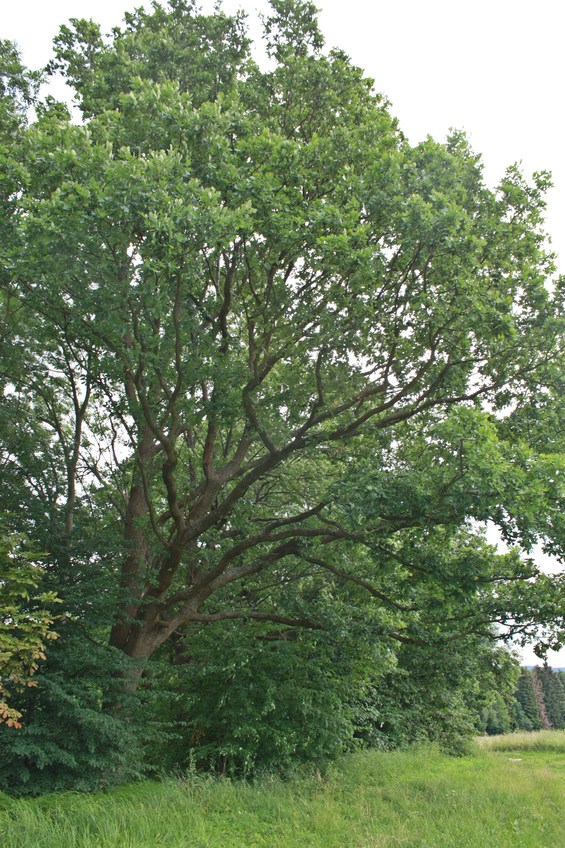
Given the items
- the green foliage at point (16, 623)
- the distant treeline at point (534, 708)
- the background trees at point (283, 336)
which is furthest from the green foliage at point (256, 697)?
the distant treeline at point (534, 708)

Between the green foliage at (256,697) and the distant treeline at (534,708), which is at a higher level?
the green foliage at (256,697)

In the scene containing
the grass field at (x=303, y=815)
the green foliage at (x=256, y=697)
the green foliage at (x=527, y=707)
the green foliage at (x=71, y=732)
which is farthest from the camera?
the green foliage at (x=527, y=707)

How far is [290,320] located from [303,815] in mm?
6854

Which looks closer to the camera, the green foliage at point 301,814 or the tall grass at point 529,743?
the green foliage at point 301,814

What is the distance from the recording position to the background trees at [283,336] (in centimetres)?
643

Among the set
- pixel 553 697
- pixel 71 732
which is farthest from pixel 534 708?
pixel 71 732

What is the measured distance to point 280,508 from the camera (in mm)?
11812

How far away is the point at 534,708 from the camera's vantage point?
4584 centimetres

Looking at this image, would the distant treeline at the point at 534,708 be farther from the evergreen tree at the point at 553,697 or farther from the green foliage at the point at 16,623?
the green foliage at the point at 16,623

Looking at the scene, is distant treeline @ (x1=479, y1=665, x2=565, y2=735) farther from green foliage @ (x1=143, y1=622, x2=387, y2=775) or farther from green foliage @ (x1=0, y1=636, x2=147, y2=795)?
green foliage @ (x1=0, y1=636, x2=147, y2=795)

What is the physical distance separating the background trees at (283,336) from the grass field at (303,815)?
1807 mm

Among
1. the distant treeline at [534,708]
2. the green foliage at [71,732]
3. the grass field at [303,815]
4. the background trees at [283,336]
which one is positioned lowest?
the distant treeline at [534,708]

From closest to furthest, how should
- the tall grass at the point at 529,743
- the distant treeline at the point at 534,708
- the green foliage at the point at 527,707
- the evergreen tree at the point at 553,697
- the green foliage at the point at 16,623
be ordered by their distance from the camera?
the green foliage at the point at 16,623 < the tall grass at the point at 529,743 < the distant treeline at the point at 534,708 < the green foliage at the point at 527,707 < the evergreen tree at the point at 553,697

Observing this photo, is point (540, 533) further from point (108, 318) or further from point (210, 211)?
point (108, 318)
